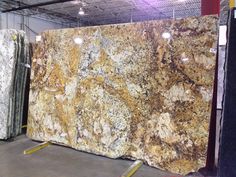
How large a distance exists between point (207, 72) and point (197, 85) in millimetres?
157

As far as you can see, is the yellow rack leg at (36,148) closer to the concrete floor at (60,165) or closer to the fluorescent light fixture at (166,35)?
the concrete floor at (60,165)

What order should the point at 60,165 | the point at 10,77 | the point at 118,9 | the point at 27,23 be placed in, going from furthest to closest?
the point at 27,23
the point at 118,9
the point at 10,77
the point at 60,165

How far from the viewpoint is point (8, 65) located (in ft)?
11.1

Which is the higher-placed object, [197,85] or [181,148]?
[197,85]

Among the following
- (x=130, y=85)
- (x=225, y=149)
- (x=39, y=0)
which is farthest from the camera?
(x=39, y=0)

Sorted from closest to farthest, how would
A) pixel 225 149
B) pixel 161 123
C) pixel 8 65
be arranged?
pixel 225 149 < pixel 161 123 < pixel 8 65

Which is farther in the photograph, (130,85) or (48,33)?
(48,33)

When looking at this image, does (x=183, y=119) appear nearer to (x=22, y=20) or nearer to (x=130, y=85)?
(x=130, y=85)

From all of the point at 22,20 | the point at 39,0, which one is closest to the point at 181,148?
the point at 39,0

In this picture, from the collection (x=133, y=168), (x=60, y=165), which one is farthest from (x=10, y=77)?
(x=133, y=168)

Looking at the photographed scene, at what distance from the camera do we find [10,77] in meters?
3.36

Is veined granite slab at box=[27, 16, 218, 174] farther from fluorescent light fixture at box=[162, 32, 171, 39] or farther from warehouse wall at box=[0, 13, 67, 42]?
warehouse wall at box=[0, 13, 67, 42]

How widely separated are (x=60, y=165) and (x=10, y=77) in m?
1.60

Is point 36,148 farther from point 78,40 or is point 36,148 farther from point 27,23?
point 27,23
